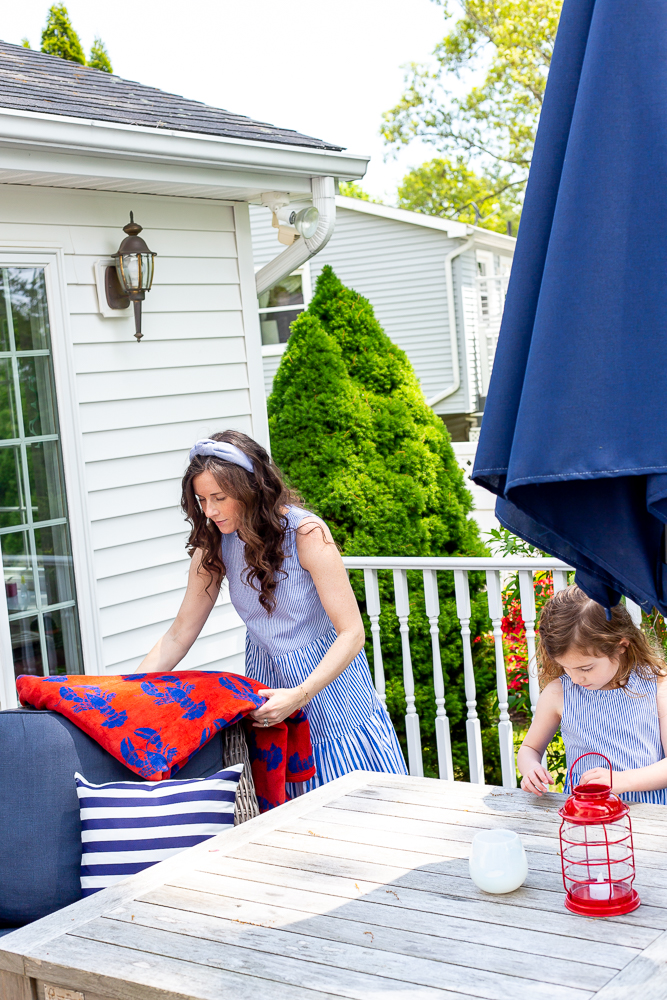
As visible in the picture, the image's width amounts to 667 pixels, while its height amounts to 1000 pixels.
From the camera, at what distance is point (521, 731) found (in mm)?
6734

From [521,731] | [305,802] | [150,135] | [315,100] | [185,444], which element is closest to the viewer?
[305,802]

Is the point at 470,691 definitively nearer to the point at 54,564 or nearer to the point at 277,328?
the point at 54,564

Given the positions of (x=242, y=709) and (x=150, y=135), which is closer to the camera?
(x=242, y=709)

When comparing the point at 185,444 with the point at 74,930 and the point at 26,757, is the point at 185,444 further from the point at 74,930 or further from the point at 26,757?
the point at 74,930

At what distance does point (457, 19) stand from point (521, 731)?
20.6m

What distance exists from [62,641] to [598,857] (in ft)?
9.01

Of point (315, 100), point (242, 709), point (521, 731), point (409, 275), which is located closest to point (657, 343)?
point (242, 709)

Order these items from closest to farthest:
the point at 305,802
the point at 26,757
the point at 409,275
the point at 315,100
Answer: the point at 305,802
the point at 26,757
the point at 409,275
the point at 315,100

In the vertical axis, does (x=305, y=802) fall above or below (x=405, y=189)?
below

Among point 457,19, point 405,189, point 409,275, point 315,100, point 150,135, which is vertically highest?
point 315,100

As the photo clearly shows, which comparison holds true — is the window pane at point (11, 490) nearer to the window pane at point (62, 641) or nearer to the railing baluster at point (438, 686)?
the window pane at point (62, 641)

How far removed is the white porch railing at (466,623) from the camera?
3709mm

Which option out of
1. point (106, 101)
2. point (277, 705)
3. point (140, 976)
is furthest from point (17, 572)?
point (140, 976)

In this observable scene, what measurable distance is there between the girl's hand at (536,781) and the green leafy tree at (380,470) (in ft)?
10.3
